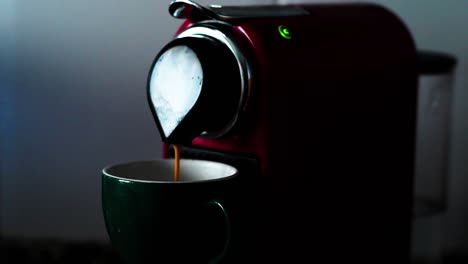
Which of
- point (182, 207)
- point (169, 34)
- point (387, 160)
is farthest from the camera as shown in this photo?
point (169, 34)

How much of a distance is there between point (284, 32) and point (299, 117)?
0.06 metres

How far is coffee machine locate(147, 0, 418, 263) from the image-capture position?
465mm

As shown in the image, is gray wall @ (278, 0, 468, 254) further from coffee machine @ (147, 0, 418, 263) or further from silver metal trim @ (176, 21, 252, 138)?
silver metal trim @ (176, 21, 252, 138)

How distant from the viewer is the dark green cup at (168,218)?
1.42ft

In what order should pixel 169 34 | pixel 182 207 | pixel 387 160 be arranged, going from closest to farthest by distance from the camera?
pixel 182 207 < pixel 387 160 < pixel 169 34

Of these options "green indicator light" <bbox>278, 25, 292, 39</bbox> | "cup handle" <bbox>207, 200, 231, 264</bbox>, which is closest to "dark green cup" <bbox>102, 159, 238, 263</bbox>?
"cup handle" <bbox>207, 200, 231, 264</bbox>

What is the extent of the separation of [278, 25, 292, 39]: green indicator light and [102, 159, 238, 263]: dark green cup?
0.37 ft

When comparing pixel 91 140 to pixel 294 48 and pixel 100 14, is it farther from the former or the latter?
pixel 294 48

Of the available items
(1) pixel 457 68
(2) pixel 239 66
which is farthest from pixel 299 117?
(1) pixel 457 68

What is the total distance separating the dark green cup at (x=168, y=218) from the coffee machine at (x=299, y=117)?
1 centimetres

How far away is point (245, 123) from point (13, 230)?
42 cm

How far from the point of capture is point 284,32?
49cm

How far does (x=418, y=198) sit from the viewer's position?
2.45ft

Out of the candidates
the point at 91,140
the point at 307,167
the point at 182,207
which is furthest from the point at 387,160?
the point at 91,140
